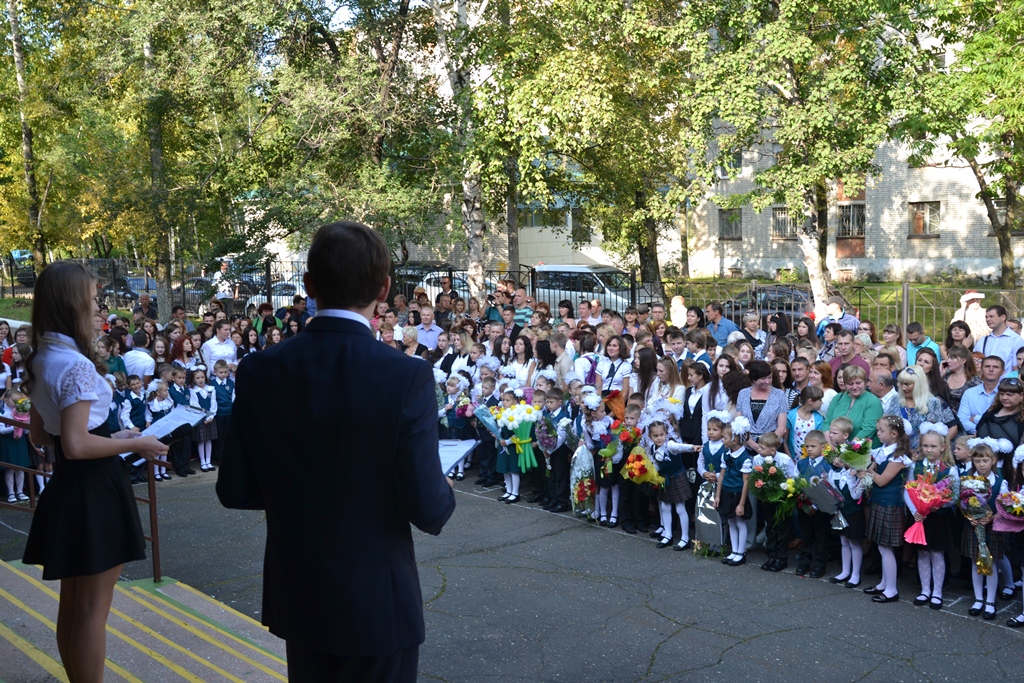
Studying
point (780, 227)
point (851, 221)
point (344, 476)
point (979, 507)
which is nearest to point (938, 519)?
point (979, 507)

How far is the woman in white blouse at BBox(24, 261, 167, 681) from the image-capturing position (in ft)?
11.1

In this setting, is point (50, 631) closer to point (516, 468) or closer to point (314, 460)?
point (314, 460)

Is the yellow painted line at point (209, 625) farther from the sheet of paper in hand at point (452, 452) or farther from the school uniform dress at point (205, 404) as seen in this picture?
the school uniform dress at point (205, 404)

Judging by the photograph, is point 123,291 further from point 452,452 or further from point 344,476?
point 344,476

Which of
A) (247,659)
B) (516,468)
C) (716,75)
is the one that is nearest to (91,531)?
(247,659)

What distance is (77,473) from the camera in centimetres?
356

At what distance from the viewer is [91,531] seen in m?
3.51

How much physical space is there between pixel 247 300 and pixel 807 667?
17.7 meters

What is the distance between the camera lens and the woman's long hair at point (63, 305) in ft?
11.2

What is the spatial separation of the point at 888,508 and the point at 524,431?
3.96m

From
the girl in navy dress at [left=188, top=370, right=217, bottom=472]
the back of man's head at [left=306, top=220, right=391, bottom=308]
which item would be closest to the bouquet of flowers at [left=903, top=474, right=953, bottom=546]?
the back of man's head at [left=306, top=220, right=391, bottom=308]

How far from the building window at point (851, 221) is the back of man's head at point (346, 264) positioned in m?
36.6

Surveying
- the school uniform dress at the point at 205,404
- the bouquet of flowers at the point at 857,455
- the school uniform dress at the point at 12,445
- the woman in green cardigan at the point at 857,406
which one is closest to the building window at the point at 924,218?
the woman in green cardigan at the point at 857,406

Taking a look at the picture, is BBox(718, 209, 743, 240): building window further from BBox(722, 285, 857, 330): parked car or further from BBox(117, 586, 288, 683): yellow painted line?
BBox(117, 586, 288, 683): yellow painted line
